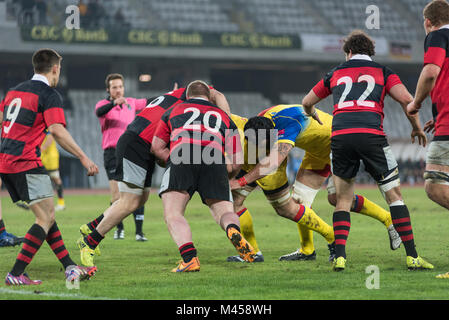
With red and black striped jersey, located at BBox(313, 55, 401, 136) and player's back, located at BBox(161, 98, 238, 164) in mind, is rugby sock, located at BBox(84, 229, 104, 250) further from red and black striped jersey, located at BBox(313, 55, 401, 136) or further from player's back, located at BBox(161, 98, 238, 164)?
red and black striped jersey, located at BBox(313, 55, 401, 136)

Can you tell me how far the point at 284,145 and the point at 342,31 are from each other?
28697 mm

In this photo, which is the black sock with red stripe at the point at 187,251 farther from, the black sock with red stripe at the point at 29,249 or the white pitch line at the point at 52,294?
the white pitch line at the point at 52,294

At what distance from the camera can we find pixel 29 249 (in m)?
6.15

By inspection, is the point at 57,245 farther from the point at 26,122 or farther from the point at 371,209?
the point at 371,209

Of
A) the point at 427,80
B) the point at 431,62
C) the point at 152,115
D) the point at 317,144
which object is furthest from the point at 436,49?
the point at 152,115

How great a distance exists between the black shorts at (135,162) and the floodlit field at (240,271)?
0.91m

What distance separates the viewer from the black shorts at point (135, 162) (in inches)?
288

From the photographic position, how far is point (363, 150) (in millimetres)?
6609

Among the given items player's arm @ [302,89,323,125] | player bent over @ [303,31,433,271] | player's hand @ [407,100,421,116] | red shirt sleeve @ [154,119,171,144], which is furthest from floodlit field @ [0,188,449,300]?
player's arm @ [302,89,323,125]

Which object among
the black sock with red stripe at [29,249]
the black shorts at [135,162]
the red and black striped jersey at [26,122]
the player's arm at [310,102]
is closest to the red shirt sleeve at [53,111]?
the red and black striped jersey at [26,122]

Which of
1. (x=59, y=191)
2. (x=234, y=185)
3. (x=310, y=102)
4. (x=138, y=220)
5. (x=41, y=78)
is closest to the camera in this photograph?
(x=41, y=78)

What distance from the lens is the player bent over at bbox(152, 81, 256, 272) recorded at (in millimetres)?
6797

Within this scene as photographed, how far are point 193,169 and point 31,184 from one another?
5.10ft

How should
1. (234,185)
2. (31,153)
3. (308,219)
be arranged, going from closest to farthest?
(31,153) < (234,185) < (308,219)
